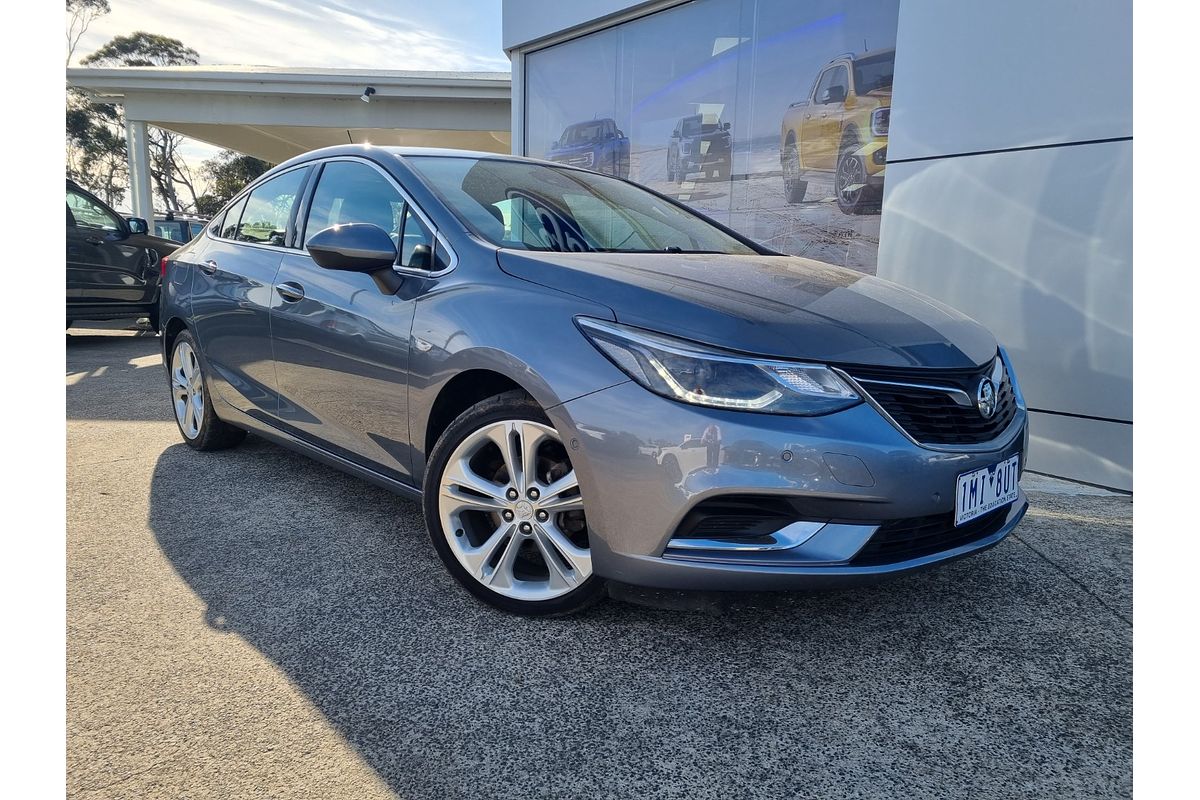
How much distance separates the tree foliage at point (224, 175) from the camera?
44.7 m

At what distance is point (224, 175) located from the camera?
45.8 metres

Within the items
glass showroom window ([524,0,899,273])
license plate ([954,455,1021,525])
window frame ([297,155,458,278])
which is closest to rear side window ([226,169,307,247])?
window frame ([297,155,458,278])

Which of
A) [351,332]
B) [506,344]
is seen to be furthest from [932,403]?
[351,332]

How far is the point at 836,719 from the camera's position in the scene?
192cm

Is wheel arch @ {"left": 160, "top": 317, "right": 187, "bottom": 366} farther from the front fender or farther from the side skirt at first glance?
the front fender

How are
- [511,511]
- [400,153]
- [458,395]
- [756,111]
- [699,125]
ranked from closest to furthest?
[511,511]
[458,395]
[400,153]
[756,111]
[699,125]

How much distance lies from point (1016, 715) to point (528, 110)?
8900 mm

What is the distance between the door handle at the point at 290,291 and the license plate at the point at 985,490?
2439 mm

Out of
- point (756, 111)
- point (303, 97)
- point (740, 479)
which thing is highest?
point (303, 97)

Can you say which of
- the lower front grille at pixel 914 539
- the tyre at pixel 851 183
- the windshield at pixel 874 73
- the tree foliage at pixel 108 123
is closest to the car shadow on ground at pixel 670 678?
the lower front grille at pixel 914 539

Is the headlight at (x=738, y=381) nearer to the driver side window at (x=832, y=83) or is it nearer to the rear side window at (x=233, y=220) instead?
the rear side window at (x=233, y=220)

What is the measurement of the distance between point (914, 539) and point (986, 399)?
48cm

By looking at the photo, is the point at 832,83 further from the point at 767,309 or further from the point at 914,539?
the point at 914,539

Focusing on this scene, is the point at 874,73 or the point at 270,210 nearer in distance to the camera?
the point at 270,210
